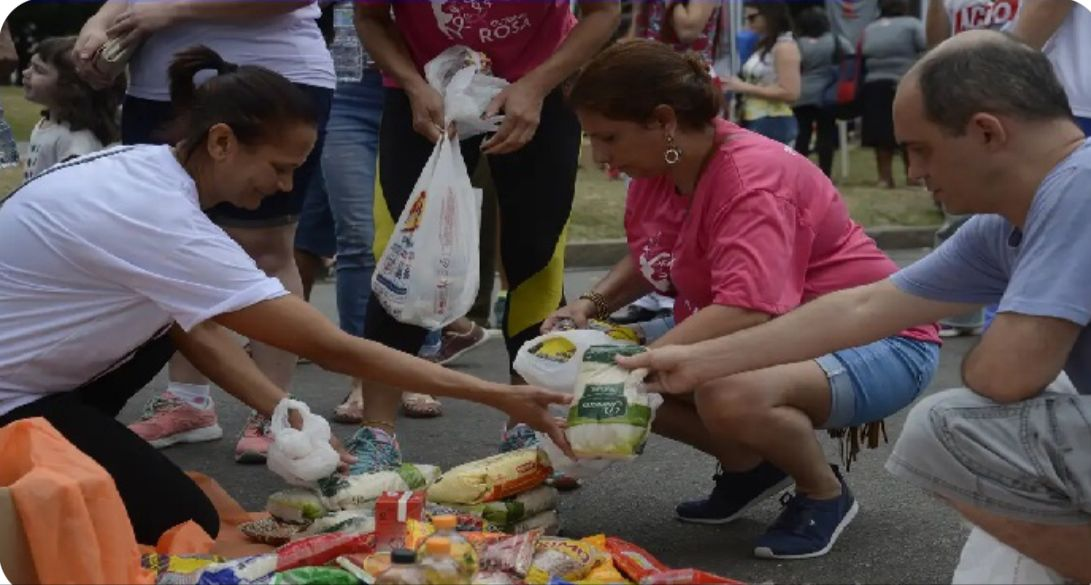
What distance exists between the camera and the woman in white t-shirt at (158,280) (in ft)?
Answer: 10.2

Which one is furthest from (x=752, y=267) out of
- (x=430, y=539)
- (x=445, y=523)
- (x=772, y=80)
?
(x=772, y=80)

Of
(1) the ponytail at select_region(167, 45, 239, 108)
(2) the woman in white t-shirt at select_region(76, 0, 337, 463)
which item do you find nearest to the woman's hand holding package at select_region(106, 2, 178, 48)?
(2) the woman in white t-shirt at select_region(76, 0, 337, 463)

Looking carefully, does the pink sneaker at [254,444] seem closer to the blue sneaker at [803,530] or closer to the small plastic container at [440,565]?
the blue sneaker at [803,530]

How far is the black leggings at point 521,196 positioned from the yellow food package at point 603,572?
1106 millimetres

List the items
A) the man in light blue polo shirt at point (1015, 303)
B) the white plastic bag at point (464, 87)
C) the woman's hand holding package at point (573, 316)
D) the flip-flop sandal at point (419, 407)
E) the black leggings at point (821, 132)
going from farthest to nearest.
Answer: the black leggings at point (821, 132)
the flip-flop sandal at point (419, 407)
the white plastic bag at point (464, 87)
the woman's hand holding package at point (573, 316)
the man in light blue polo shirt at point (1015, 303)

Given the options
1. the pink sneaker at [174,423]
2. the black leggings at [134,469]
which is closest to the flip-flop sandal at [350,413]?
the pink sneaker at [174,423]

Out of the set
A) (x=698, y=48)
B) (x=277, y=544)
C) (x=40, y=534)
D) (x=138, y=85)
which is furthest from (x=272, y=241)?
(x=698, y=48)

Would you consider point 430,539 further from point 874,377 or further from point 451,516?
point 874,377

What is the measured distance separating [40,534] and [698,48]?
5965 millimetres

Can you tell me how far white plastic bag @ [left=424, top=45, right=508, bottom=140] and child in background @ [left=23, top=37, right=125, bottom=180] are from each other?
1.73 metres

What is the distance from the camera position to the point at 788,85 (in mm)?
10227

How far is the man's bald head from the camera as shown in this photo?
2643 millimetres

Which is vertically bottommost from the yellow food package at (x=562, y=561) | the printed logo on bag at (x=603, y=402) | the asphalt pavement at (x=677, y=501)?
the asphalt pavement at (x=677, y=501)

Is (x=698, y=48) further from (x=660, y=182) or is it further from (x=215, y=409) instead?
(x=660, y=182)
